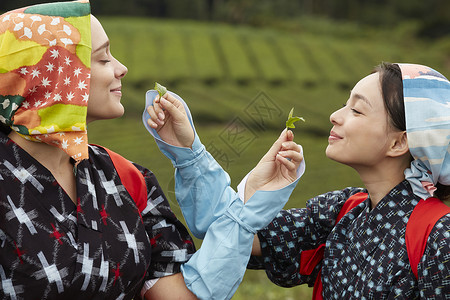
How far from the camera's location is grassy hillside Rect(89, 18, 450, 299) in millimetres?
7395

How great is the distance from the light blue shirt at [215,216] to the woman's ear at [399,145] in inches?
9.2

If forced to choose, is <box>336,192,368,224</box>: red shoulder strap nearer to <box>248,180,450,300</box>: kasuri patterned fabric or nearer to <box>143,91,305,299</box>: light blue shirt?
<box>248,180,450,300</box>: kasuri patterned fabric

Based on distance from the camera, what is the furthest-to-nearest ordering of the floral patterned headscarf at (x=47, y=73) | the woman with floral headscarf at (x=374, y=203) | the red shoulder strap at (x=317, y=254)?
the red shoulder strap at (x=317, y=254) → the woman with floral headscarf at (x=374, y=203) → the floral patterned headscarf at (x=47, y=73)

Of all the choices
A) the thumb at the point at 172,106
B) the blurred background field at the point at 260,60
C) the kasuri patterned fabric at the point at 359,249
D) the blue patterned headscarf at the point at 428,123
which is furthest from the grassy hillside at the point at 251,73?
the blue patterned headscarf at the point at 428,123

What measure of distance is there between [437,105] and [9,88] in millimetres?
985

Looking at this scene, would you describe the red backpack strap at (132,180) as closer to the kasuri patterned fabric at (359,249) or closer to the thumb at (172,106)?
the thumb at (172,106)

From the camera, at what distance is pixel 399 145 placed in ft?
5.28

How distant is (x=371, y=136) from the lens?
1604 mm

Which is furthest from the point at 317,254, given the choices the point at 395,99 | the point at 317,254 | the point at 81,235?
the point at 81,235

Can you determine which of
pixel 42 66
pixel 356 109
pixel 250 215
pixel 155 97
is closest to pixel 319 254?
pixel 250 215

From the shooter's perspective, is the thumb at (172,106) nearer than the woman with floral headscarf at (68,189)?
No

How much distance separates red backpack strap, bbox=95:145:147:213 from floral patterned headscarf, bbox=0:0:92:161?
0.21 meters

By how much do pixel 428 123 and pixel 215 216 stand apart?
582 millimetres

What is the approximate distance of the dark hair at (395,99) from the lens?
158cm
